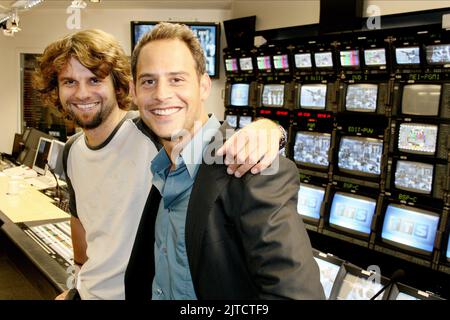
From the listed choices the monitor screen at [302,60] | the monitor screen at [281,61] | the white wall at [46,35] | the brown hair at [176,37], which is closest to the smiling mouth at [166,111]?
the brown hair at [176,37]

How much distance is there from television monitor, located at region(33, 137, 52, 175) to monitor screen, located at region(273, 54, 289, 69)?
8.19 ft

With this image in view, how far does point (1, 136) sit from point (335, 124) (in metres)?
5.86

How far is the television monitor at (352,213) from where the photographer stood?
3.96m

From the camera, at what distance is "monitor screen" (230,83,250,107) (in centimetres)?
538

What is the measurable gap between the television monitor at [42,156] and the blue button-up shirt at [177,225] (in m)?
3.56

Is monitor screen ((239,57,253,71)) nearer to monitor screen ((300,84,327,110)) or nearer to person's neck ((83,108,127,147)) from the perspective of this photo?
monitor screen ((300,84,327,110))

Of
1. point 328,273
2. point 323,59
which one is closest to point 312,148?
point 323,59

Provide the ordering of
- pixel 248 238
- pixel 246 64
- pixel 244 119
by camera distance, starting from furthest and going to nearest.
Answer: pixel 244 119
pixel 246 64
pixel 248 238

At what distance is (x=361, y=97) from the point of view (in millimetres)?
4086

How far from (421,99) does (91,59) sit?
113 inches

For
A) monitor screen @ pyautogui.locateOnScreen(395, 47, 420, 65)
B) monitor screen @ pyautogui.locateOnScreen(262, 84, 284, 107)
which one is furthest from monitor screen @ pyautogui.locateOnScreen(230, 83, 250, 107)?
monitor screen @ pyautogui.locateOnScreen(395, 47, 420, 65)

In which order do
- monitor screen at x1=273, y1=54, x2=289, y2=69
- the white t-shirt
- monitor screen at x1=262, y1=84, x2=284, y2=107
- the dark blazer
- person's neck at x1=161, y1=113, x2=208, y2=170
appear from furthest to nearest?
monitor screen at x1=262, y1=84, x2=284, y2=107, monitor screen at x1=273, y1=54, x2=289, y2=69, the white t-shirt, person's neck at x1=161, y1=113, x2=208, y2=170, the dark blazer

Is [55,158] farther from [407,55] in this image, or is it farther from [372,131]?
[407,55]
